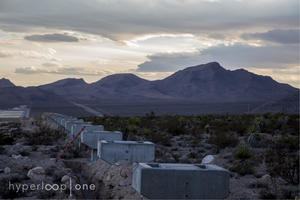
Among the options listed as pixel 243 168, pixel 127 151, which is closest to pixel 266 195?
pixel 243 168

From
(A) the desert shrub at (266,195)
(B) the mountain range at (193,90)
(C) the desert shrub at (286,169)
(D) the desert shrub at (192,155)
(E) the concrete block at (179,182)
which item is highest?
(B) the mountain range at (193,90)

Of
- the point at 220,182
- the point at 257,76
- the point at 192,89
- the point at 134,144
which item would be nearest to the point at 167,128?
the point at 134,144

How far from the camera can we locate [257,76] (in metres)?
192

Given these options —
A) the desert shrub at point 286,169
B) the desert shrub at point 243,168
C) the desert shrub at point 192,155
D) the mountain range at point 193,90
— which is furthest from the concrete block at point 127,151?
the mountain range at point 193,90

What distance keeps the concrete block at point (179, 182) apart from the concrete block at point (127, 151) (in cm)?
612

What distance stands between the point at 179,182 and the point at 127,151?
22.2 feet

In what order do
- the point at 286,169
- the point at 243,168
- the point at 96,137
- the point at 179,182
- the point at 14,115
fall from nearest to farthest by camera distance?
the point at 179,182 < the point at 286,169 < the point at 243,168 < the point at 96,137 < the point at 14,115

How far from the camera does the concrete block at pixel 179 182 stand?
11789 mm

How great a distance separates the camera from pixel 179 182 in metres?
11.8

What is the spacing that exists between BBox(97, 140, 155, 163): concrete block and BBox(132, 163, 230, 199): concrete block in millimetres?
6118

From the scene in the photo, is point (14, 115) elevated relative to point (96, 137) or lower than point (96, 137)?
lower

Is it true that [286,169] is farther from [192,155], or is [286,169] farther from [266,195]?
[192,155]

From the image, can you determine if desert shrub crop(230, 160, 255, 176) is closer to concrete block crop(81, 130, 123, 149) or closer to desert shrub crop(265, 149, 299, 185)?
desert shrub crop(265, 149, 299, 185)

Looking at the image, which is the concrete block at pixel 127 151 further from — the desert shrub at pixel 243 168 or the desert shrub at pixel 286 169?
the desert shrub at pixel 286 169
